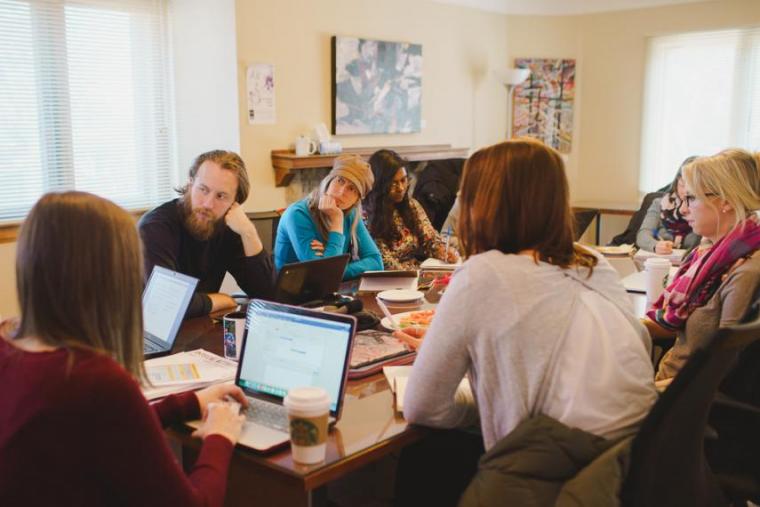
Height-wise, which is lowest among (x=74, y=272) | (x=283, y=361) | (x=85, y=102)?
(x=283, y=361)

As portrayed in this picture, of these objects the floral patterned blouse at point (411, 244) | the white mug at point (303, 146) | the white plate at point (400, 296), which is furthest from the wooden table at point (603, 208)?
the white plate at point (400, 296)

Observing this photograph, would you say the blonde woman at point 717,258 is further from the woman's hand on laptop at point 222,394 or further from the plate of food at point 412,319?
the woman's hand on laptop at point 222,394

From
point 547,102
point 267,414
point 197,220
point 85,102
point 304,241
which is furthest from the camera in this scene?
point 547,102

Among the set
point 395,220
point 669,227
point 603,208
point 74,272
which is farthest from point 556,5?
point 74,272

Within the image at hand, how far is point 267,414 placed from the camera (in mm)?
1631

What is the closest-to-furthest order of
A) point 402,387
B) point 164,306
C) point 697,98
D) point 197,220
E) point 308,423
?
point 308,423 → point 402,387 → point 164,306 → point 197,220 → point 697,98

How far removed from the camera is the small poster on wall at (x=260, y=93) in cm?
451

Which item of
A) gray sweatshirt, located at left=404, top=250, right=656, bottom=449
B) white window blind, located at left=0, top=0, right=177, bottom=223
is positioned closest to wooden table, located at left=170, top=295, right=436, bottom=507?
gray sweatshirt, located at left=404, top=250, right=656, bottom=449

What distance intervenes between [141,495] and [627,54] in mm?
6037

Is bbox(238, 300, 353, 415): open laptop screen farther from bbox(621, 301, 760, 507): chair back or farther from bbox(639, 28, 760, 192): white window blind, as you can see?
bbox(639, 28, 760, 192): white window blind

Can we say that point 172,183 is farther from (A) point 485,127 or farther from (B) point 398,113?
(A) point 485,127

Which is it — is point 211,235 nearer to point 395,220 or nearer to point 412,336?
point 412,336

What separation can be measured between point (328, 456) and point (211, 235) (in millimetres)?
1417

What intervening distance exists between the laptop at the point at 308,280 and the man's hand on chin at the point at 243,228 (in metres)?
0.37
